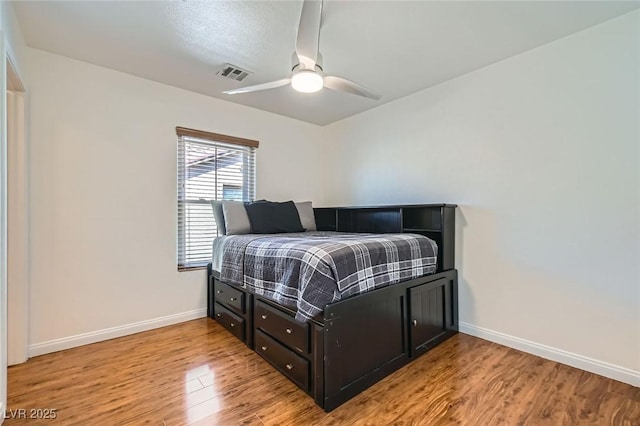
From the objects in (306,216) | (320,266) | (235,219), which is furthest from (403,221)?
(235,219)

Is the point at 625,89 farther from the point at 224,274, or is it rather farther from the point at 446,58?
the point at 224,274

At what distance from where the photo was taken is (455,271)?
2861 mm

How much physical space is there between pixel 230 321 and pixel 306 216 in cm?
150

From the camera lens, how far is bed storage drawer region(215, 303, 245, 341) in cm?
262

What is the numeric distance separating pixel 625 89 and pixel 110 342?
14.6 feet

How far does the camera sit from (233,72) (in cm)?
281

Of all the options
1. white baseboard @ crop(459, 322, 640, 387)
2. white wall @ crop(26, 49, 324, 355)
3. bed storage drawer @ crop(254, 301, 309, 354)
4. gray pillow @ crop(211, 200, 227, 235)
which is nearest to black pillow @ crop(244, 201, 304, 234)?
gray pillow @ crop(211, 200, 227, 235)

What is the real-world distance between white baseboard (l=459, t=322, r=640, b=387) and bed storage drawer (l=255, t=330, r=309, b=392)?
177 centimetres

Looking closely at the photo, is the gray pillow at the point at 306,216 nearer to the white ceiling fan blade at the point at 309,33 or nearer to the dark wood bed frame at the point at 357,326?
the dark wood bed frame at the point at 357,326

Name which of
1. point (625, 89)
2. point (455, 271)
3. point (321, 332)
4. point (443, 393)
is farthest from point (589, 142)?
point (321, 332)

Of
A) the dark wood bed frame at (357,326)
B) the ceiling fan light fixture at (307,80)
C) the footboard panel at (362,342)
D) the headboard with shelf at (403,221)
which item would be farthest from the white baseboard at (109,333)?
the ceiling fan light fixture at (307,80)

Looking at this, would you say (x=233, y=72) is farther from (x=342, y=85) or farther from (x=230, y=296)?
(x=230, y=296)

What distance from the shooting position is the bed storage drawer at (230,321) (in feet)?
8.61

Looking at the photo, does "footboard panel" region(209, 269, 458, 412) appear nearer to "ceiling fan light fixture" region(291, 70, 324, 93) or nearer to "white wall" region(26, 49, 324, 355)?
"white wall" region(26, 49, 324, 355)
